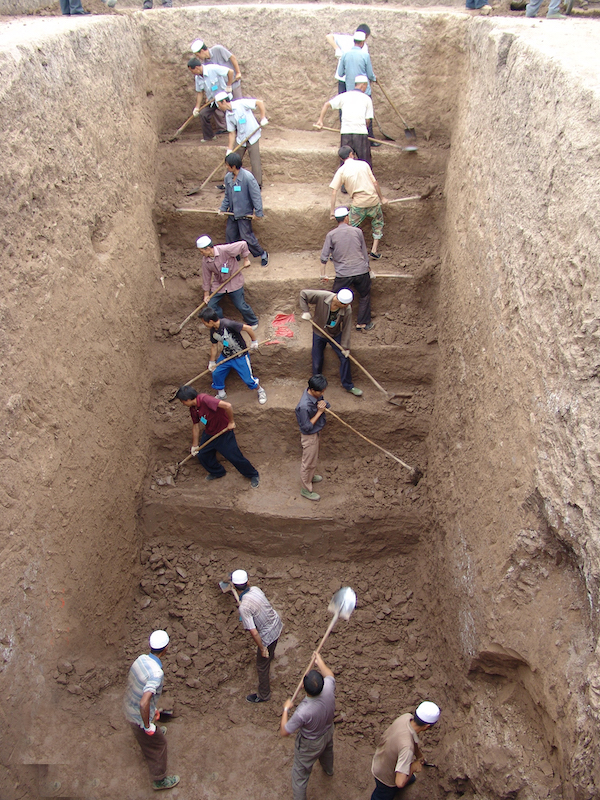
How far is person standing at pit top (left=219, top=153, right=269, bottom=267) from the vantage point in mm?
6676

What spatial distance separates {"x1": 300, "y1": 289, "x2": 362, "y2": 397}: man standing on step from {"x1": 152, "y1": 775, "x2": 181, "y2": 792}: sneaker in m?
4.05

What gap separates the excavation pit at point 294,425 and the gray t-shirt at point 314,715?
0.94m

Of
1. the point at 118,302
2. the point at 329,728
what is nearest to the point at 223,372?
the point at 118,302

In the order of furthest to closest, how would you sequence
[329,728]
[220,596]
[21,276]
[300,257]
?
[300,257]
[220,596]
[21,276]
[329,728]

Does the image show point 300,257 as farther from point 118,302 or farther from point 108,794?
point 108,794

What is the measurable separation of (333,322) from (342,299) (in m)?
0.39

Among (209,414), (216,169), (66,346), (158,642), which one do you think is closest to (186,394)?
(209,414)

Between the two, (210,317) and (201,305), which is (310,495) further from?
(201,305)

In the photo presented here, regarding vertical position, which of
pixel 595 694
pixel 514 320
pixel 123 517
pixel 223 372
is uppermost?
pixel 514 320

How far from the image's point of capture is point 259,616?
468 centimetres

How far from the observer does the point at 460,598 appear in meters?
4.88

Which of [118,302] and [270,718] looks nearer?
[270,718]

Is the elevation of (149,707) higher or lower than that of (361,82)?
lower

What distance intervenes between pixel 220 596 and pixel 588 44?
5.86 m
